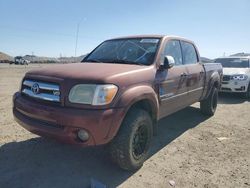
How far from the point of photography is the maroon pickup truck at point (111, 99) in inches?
124

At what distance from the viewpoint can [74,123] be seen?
10.1 feet

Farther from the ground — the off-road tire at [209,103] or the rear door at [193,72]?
the rear door at [193,72]

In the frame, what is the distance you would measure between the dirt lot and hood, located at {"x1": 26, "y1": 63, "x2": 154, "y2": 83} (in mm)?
1284

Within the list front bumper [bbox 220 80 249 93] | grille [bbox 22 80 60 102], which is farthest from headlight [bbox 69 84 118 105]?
front bumper [bbox 220 80 249 93]

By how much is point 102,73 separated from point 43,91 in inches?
31.4

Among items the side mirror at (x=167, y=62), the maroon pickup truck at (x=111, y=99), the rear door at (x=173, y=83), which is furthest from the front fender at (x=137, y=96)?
the side mirror at (x=167, y=62)

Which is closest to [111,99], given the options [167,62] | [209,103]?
[167,62]

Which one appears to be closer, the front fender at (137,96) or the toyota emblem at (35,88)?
the front fender at (137,96)

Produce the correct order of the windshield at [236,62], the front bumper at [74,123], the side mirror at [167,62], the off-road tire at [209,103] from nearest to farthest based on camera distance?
the front bumper at [74,123] < the side mirror at [167,62] < the off-road tire at [209,103] < the windshield at [236,62]

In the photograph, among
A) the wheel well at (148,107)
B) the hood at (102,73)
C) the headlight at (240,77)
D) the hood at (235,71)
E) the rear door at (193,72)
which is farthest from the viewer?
the hood at (235,71)

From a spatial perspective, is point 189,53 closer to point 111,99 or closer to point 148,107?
point 148,107

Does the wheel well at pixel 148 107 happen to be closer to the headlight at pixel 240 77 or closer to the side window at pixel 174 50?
the side window at pixel 174 50

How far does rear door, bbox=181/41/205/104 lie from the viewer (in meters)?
5.34

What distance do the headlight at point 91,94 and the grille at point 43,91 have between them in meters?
0.23
